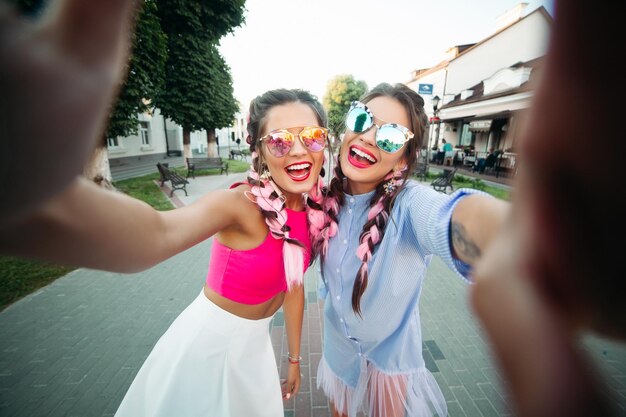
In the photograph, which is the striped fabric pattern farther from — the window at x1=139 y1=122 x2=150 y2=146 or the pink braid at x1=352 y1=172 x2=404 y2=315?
the window at x1=139 y1=122 x2=150 y2=146

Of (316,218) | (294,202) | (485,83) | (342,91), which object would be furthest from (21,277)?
(342,91)

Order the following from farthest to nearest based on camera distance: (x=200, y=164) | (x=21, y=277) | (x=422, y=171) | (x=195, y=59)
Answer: (x=200, y=164), (x=195, y=59), (x=422, y=171), (x=21, y=277)

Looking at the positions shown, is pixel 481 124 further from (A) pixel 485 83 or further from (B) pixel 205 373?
(B) pixel 205 373

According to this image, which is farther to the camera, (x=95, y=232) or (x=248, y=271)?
(x=248, y=271)

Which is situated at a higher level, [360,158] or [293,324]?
[360,158]

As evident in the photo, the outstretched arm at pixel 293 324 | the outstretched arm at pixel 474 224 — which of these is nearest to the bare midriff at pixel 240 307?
the outstretched arm at pixel 293 324

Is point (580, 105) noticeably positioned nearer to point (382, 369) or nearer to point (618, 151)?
point (618, 151)

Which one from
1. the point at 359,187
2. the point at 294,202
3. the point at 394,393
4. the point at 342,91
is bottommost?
the point at 394,393

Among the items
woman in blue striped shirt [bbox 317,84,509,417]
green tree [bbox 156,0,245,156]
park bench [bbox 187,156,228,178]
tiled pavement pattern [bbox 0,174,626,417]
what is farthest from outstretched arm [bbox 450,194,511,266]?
green tree [bbox 156,0,245,156]

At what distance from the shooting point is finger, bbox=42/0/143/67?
377 millimetres

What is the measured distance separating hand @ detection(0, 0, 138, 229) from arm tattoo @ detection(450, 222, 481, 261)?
1040 millimetres

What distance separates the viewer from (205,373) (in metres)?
1.66

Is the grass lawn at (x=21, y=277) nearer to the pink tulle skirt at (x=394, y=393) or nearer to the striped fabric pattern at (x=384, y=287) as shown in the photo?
the striped fabric pattern at (x=384, y=287)

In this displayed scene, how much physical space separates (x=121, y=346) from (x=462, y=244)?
402cm
